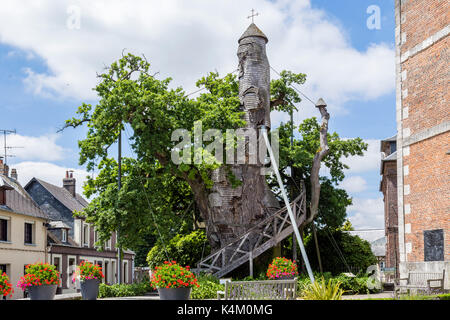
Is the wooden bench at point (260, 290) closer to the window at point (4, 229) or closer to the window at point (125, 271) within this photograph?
the window at point (4, 229)

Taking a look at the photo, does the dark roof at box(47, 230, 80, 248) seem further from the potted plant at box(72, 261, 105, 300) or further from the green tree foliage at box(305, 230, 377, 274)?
the potted plant at box(72, 261, 105, 300)

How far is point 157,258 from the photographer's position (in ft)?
104

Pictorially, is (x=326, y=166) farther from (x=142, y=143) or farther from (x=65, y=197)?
(x=65, y=197)

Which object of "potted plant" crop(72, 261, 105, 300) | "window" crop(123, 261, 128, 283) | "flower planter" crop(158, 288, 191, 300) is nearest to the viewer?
"flower planter" crop(158, 288, 191, 300)

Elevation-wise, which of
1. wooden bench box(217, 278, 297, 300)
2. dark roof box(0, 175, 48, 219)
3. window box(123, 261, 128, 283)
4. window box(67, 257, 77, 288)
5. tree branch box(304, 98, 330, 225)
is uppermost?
tree branch box(304, 98, 330, 225)

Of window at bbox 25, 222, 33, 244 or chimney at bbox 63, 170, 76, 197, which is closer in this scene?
window at bbox 25, 222, 33, 244

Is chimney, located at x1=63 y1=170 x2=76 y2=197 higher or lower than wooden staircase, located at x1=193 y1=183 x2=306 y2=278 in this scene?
higher

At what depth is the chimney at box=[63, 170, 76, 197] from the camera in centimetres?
4569

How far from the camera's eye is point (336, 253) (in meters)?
31.1

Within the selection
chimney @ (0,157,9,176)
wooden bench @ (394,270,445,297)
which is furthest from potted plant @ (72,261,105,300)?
chimney @ (0,157,9,176)

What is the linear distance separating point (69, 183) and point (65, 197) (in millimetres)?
2733

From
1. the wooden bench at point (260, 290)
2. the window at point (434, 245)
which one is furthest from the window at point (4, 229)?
the window at point (434, 245)

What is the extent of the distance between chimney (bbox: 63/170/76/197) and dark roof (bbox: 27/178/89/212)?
1.59 ft
